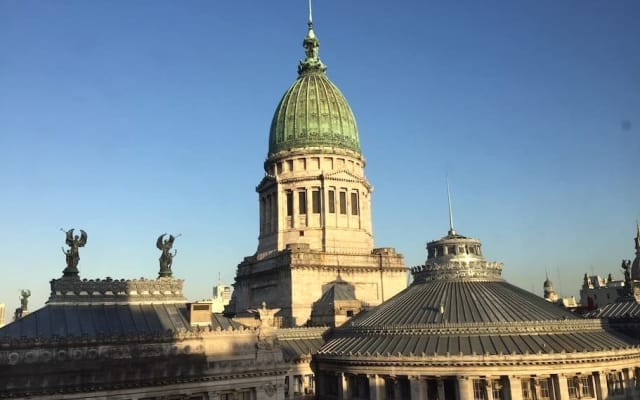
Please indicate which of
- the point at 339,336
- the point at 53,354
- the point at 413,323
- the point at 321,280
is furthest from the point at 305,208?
the point at 53,354

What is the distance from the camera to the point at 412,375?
43.5 m

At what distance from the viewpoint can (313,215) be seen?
79.7m

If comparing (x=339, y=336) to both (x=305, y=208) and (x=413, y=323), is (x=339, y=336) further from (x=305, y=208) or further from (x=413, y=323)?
(x=305, y=208)

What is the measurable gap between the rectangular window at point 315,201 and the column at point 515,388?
42.5 metres

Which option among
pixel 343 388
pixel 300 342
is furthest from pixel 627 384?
pixel 300 342

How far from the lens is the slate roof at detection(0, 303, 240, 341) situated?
37.0 m

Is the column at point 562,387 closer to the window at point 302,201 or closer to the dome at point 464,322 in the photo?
the dome at point 464,322

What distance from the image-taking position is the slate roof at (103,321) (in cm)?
3696

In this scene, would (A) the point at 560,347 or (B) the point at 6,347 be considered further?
(A) the point at 560,347

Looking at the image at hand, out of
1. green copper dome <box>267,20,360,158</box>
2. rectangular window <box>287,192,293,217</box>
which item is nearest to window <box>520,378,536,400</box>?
rectangular window <box>287,192,293,217</box>

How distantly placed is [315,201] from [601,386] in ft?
151

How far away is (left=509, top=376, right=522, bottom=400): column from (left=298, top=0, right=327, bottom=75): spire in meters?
61.3

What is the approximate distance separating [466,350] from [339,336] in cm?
1494

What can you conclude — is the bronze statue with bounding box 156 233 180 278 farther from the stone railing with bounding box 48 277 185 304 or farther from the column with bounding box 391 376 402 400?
the column with bounding box 391 376 402 400
